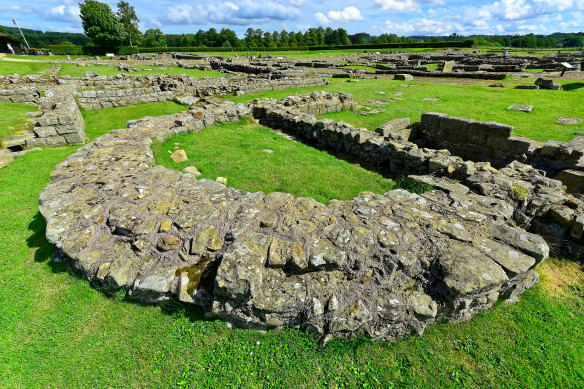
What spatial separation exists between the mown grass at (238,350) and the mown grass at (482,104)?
354 inches

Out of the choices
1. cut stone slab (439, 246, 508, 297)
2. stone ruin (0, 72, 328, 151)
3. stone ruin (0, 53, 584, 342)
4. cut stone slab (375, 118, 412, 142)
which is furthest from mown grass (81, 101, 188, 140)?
cut stone slab (439, 246, 508, 297)

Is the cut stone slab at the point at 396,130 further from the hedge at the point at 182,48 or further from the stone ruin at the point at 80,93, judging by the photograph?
the hedge at the point at 182,48

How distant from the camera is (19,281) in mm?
3793

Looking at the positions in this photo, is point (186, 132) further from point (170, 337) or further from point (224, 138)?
point (170, 337)

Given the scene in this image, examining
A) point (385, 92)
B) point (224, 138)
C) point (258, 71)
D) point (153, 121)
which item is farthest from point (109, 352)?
point (258, 71)

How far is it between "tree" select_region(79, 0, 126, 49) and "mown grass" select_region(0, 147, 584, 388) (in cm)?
7253

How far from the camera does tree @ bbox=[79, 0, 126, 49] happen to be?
55250 mm

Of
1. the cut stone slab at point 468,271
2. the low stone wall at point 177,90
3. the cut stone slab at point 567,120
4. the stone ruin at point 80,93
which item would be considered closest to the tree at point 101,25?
the stone ruin at point 80,93

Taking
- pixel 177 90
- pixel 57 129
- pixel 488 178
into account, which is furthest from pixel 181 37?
pixel 488 178

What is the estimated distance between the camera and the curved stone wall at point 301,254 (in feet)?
10.4

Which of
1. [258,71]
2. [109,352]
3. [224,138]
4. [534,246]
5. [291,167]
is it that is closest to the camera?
[109,352]

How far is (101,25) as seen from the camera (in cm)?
5544

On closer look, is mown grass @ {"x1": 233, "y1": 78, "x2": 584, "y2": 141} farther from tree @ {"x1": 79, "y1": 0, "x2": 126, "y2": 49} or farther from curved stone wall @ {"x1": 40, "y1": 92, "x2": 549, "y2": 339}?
tree @ {"x1": 79, "y1": 0, "x2": 126, "y2": 49}

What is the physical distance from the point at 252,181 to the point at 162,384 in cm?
460
